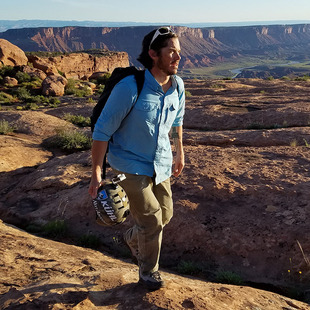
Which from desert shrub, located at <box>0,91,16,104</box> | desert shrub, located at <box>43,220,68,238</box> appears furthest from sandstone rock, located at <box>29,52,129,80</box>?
desert shrub, located at <box>43,220,68,238</box>

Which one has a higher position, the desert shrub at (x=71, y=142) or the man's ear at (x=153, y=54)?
the man's ear at (x=153, y=54)

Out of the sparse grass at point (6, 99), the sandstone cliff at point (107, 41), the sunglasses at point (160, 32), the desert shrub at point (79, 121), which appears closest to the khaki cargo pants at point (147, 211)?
the sunglasses at point (160, 32)

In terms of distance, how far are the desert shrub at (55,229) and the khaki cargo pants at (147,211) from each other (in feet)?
7.16

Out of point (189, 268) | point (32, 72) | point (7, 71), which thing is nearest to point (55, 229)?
→ point (189, 268)

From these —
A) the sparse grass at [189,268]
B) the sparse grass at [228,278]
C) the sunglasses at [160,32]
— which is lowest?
the sparse grass at [189,268]

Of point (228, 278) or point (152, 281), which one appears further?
point (228, 278)

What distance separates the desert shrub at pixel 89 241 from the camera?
459 centimetres

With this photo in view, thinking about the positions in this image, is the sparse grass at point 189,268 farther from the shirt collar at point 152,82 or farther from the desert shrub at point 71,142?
the desert shrub at point 71,142

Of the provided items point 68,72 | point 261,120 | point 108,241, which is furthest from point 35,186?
point 68,72

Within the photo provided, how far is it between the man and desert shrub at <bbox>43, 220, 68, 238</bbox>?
2.28 m

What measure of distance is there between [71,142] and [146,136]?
639cm

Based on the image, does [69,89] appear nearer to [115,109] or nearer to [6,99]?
[6,99]

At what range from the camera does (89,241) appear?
4605 mm

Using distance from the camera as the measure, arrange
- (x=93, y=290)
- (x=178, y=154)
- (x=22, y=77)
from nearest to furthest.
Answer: (x=93, y=290) < (x=178, y=154) < (x=22, y=77)
